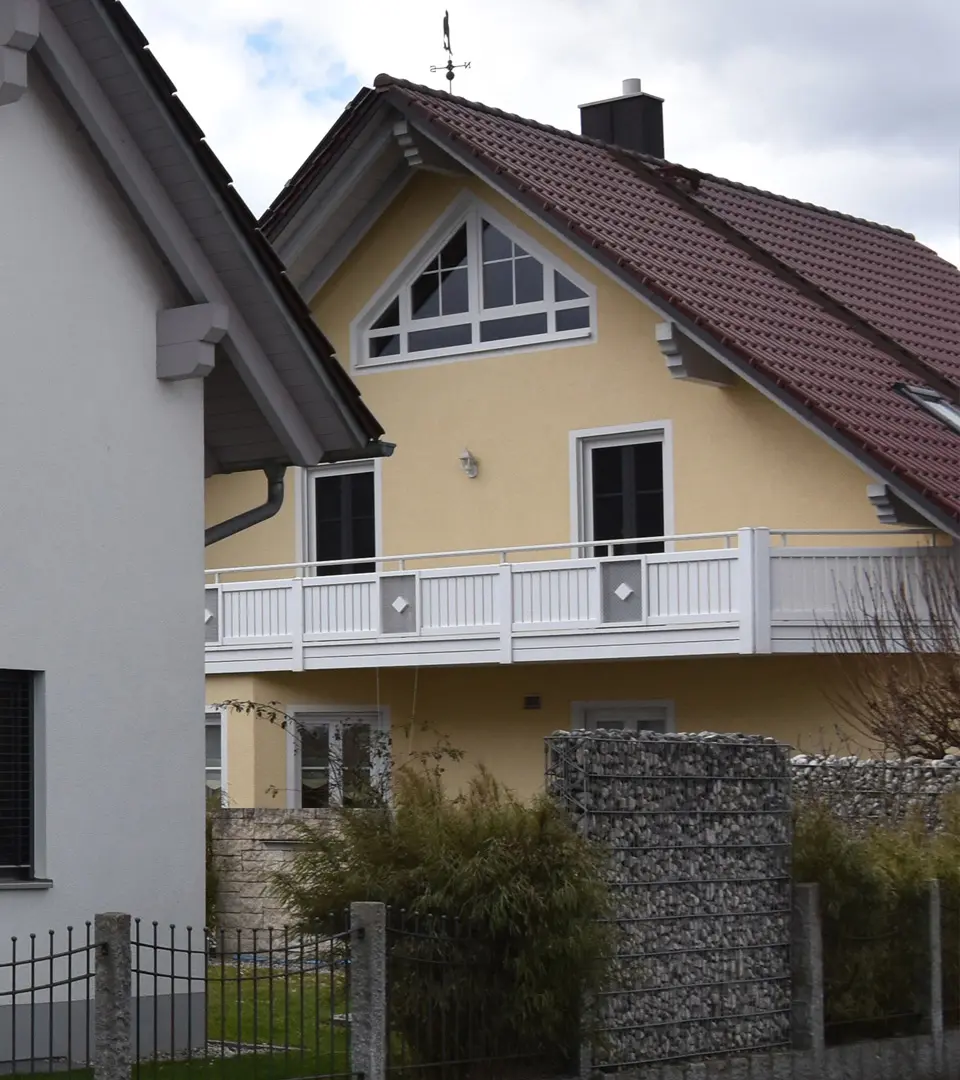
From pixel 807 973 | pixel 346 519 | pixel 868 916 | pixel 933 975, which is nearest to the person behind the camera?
pixel 807 973

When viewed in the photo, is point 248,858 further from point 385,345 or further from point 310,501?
point 385,345

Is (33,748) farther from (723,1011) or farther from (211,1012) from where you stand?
(723,1011)

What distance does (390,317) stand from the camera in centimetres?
2934

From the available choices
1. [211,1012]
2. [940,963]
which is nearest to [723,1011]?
[940,963]

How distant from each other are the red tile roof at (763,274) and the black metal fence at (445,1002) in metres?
12.1

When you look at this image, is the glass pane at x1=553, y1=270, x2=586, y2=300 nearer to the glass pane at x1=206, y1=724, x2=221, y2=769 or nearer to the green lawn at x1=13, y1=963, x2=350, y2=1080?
the glass pane at x1=206, y1=724, x2=221, y2=769

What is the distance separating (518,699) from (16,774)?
1538 centimetres

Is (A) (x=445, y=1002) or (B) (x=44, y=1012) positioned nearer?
(A) (x=445, y=1002)

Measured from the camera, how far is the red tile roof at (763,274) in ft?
80.4

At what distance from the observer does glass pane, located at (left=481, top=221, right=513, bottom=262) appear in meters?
27.9

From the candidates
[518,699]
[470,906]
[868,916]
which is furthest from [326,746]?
[470,906]

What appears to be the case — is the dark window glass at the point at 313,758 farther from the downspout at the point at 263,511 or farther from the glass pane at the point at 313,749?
the downspout at the point at 263,511

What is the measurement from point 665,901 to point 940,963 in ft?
10.8

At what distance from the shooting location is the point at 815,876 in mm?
15070
